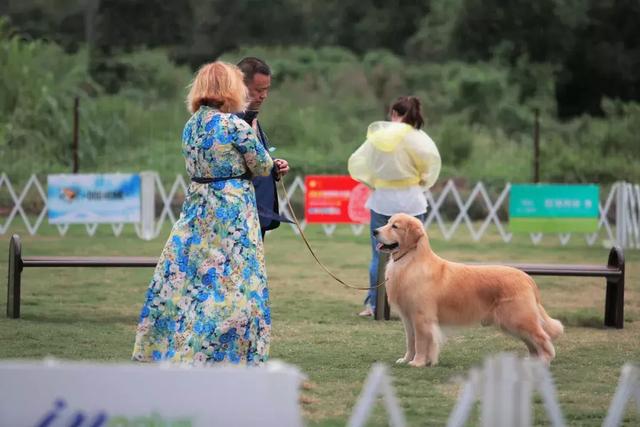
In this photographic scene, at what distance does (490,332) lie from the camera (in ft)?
29.2

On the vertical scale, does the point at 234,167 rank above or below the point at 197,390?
above

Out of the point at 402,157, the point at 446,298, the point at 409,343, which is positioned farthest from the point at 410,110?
the point at 409,343

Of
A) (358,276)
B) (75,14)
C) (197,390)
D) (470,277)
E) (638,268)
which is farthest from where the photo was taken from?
(75,14)

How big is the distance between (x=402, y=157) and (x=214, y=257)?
366 centimetres

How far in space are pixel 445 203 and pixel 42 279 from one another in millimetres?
11318

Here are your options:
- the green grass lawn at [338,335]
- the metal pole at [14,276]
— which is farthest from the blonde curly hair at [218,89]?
the metal pole at [14,276]

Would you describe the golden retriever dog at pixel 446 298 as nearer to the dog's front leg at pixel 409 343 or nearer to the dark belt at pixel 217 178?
the dog's front leg at pixel 409 343

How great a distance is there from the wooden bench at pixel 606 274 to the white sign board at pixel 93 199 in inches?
353

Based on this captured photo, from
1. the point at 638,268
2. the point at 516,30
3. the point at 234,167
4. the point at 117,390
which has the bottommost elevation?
the point at 638,268

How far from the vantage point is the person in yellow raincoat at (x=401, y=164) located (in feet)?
30.3

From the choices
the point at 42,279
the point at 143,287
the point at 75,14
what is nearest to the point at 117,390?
the point at 143,287

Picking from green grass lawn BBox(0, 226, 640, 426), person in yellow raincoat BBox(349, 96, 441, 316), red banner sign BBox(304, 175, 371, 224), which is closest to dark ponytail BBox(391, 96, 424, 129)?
person in yellow raincoat BBox(349, 96, 441, 316)

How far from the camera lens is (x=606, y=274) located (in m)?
9.09

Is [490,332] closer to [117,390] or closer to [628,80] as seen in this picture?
[117,390]
